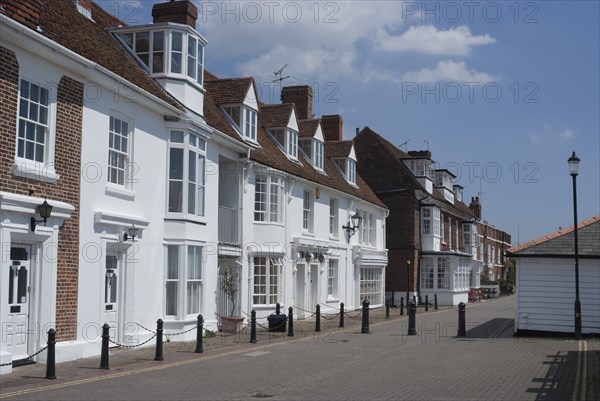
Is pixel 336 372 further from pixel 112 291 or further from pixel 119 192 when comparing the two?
pixel 119 192

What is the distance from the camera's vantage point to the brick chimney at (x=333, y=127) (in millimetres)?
41250

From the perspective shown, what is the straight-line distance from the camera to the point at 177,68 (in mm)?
21047

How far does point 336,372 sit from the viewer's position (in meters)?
14.7

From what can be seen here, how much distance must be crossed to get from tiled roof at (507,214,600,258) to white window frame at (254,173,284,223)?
8.72m

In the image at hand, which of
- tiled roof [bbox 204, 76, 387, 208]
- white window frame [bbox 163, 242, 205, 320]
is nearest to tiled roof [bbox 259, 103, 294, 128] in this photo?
tiled roof [bbox 204, 76, 387, 208]

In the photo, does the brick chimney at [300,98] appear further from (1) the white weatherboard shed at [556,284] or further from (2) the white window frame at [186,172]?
(1) the white weatherboard shed at [556,284]

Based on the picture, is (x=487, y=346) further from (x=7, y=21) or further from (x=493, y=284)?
(x=493, y=284)

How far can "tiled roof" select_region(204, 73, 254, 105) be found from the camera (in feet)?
85.3

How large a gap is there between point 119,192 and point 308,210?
1465 cm

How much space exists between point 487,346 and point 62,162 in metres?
12.2

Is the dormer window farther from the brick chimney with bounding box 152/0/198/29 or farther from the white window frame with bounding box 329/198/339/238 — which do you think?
the white window frame with bounding box 329/198/339/238

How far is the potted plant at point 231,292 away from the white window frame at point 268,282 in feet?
4.61

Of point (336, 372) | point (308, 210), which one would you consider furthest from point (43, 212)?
point (308, 210)

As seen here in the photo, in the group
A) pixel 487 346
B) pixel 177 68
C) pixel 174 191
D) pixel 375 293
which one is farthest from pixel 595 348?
pixel 375 293
